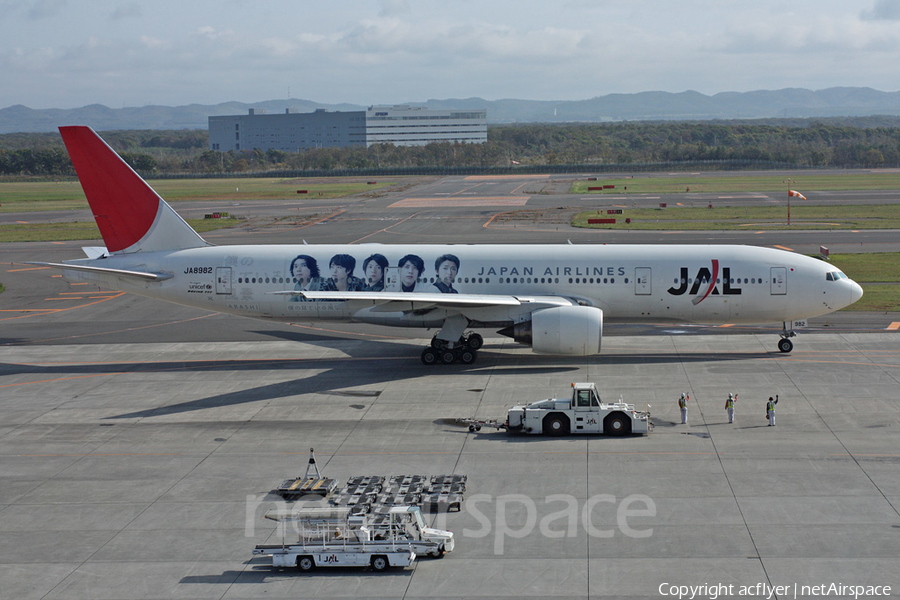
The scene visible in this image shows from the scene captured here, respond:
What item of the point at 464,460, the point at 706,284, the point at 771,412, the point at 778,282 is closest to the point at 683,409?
the point at 771,412

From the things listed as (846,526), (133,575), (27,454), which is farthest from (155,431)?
(846,526)

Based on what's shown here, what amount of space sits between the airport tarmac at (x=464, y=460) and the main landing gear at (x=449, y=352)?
49 centimetres

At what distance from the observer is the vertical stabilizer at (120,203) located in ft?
125

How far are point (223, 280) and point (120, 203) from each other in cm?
624

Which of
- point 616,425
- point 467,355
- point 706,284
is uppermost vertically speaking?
point 706,284

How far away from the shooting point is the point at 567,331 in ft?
110

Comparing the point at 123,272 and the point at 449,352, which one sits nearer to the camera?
the point at 449,352

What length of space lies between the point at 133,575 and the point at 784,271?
29.5m

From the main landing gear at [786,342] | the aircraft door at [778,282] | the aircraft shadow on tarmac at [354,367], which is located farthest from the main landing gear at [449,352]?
the main landing gear at [786,342]

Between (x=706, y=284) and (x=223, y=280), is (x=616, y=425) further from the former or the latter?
(x=223, y=280)

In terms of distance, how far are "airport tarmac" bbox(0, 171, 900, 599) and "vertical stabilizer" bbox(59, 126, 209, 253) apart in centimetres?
553

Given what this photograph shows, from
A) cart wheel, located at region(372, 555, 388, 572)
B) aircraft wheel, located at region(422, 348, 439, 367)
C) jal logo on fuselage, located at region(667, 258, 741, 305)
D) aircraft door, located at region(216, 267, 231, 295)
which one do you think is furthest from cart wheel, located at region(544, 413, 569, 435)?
aircraft door, located at region(216, 267, 231, 295)

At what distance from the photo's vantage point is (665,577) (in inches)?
666

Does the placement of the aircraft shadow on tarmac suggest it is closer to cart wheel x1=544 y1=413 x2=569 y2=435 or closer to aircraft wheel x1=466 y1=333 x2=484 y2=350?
aircraft wheel x1=466 y1=333 x2=484 y2=350
